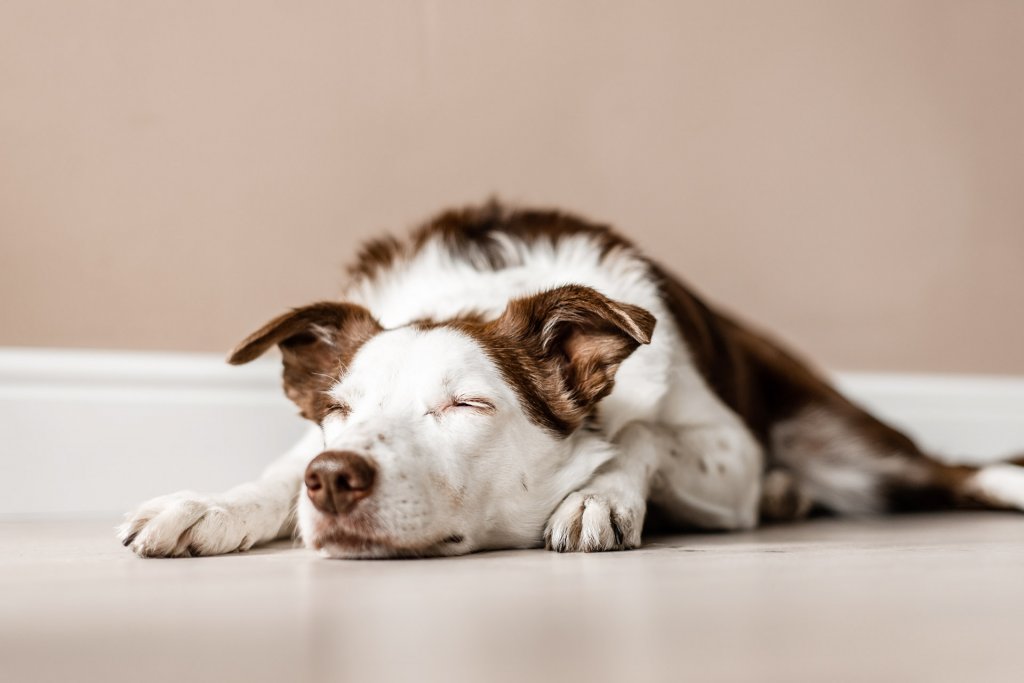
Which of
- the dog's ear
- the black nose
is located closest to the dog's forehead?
the dog's ear

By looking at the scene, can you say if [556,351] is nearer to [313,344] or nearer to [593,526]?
[593,526]

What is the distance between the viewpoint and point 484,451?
1858 mm

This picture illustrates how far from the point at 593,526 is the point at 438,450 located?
33 centimetres

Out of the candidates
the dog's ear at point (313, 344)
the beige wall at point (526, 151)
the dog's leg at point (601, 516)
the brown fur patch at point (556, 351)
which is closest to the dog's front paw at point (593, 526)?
the dog's leg at point (601, 516)

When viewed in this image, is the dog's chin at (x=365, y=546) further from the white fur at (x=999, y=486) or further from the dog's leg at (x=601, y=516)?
the white fur at (x=999, y=486)

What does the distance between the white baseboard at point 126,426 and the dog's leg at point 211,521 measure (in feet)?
3.33

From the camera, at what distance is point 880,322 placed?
3863mm

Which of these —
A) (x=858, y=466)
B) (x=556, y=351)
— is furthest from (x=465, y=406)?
(x=858, y=466)

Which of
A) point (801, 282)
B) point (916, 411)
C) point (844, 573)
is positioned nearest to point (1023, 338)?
point (916, 411)

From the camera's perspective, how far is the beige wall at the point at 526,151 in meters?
2.89

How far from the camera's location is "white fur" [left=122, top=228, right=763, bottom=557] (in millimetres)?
1738

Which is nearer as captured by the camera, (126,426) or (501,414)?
(501,414)

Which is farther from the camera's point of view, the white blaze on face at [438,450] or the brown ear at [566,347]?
the brown ear at [566,347]

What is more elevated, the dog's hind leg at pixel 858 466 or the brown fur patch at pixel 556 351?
the brown fur patch at pixel 556 351
